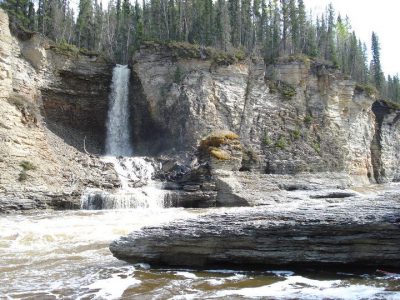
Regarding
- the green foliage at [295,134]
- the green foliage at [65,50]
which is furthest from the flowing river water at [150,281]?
the green foliage at [295,134]

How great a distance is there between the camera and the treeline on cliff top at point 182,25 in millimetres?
46125

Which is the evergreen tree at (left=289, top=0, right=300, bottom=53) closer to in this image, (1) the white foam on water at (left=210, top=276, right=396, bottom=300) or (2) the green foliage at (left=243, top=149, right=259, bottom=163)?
(2) the green foliage at (left=243, top=149, right=259, bottom=163)

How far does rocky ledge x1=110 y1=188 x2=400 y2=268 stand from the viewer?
22.5 ft

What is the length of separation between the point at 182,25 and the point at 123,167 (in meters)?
28.6

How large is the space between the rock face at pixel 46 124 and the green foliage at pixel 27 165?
58 millimetres

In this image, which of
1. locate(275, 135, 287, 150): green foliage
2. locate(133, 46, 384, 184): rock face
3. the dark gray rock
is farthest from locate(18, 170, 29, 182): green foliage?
locate(275, 135, 287, 150): green foliage

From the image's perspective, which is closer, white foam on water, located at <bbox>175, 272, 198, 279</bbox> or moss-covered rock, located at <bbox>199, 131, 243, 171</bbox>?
white foam on water, located at <bbox>175, 272, 198, 279</bbox>

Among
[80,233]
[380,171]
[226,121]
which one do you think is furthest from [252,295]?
[380,171]

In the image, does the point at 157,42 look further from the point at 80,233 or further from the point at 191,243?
the point at 191,243

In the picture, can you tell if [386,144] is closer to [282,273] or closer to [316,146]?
[316,146]

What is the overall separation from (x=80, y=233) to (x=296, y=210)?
804cm

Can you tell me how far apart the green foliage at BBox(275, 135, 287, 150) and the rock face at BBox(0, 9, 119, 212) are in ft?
49.1

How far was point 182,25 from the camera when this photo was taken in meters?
50.8

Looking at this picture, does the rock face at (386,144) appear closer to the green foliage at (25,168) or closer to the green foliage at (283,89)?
the green foliage at (283,89)
